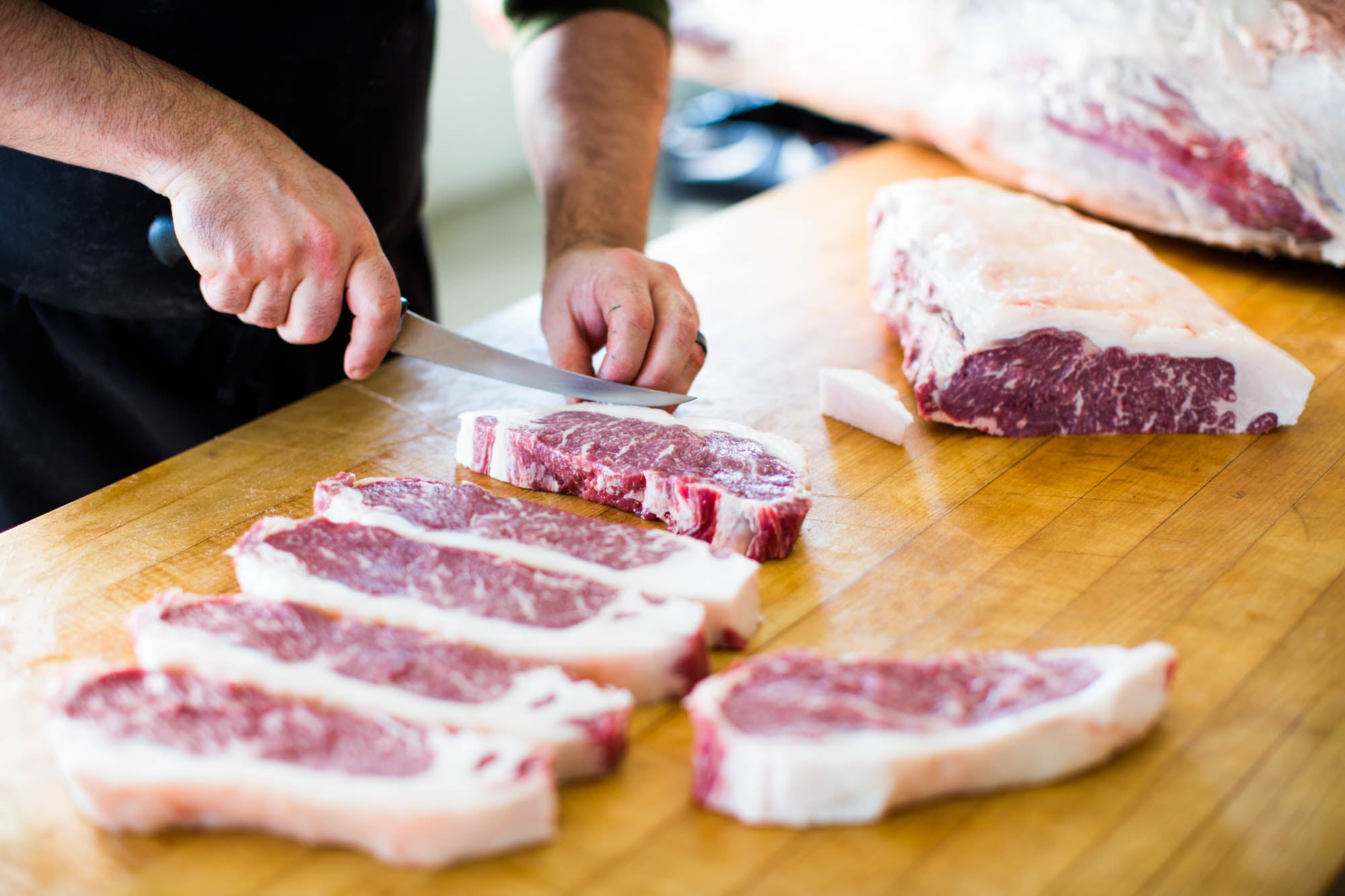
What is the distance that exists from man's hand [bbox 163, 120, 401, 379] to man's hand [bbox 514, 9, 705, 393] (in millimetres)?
497

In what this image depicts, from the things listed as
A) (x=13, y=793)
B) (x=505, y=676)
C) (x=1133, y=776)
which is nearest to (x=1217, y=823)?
(x=1133, y=776)

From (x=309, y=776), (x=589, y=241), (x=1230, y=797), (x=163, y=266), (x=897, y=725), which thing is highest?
(x=163, y=266)

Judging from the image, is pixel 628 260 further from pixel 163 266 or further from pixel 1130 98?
pixel 1130 98

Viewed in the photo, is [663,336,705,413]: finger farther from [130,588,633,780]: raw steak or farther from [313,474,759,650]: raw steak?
[130,588,633,780]: raw steak

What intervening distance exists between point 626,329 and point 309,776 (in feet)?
4.29

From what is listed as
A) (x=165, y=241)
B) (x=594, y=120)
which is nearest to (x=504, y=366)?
(x=165, y=241)

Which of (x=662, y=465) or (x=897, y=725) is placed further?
(x=662, y=465)

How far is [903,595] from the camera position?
216cm

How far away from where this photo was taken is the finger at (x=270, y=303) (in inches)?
92.8

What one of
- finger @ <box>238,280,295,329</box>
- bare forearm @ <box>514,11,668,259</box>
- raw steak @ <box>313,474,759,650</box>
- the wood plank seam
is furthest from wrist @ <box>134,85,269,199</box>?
the wood plank seam

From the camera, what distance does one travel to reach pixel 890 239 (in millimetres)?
3242

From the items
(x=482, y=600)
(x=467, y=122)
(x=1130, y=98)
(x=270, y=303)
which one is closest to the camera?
(x=482, y=600)

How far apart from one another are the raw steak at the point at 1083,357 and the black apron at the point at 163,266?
1493 millimetres

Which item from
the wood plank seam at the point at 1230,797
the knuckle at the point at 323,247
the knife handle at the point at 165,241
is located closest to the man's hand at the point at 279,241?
the knuckle at the point at 323,247
